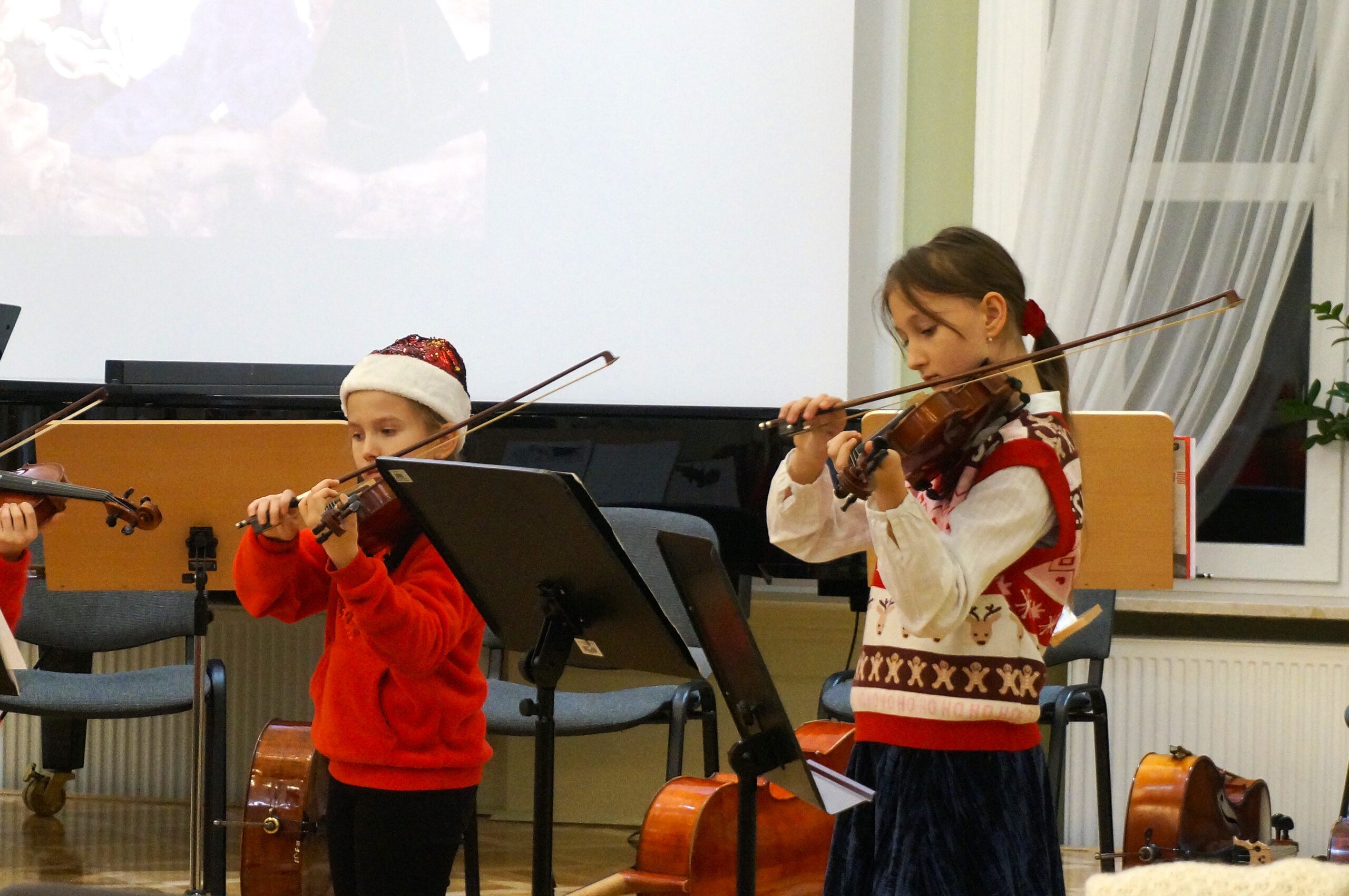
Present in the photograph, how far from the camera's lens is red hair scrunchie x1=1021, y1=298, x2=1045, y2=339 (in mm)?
1648

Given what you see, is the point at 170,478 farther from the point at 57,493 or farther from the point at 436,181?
the point at 436,181

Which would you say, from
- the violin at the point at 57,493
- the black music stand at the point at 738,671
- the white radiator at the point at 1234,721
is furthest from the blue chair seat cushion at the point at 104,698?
the white radiator at the point at 1234,721

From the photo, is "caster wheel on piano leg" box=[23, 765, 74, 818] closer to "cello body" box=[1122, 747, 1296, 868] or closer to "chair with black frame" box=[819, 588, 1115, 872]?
"chair with black frame" box=[819, 588, 1115, 872]

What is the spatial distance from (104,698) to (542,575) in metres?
1.70

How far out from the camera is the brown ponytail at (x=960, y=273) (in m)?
1.58

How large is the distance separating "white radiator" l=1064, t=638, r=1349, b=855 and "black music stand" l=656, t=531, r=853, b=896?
2321mm

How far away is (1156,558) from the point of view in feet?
7.97

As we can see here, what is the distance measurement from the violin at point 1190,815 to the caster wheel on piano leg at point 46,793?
2.52 m

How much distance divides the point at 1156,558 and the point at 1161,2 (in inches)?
69.6

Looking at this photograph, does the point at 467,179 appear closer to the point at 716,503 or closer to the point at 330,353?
the point at 330,353

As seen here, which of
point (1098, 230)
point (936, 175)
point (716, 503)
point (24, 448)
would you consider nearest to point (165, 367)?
point (24, 448)

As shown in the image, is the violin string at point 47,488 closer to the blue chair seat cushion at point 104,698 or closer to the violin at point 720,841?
the blue chair seat cushion at point 104,698

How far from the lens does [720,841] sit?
2273 millimetres

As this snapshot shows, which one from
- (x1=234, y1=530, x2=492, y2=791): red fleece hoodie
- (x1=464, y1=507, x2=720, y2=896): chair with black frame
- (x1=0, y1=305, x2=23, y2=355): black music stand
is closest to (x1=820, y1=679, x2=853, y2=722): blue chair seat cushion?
(x1=464, y1=507, x2=720, y2=896): chair with black frame
